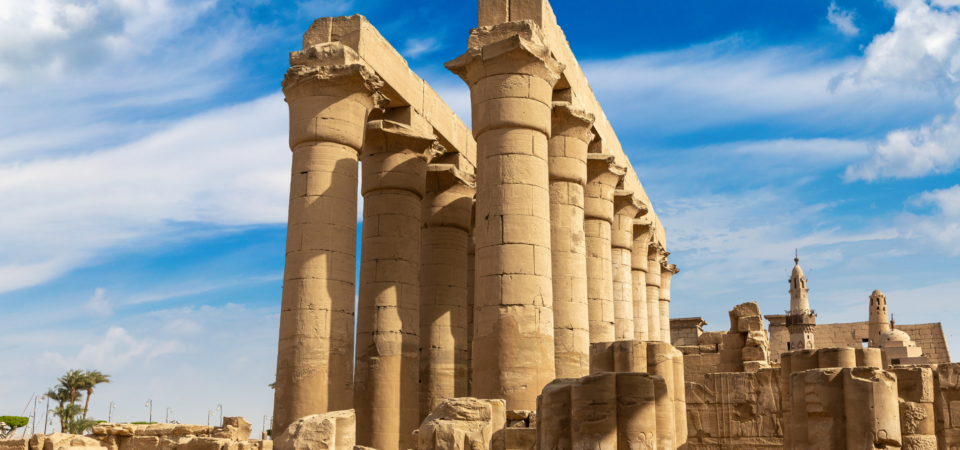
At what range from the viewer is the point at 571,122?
20797mm

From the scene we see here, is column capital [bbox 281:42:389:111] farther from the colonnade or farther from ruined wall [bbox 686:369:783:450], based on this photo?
ruined wall [bbox 686:369:783:450]

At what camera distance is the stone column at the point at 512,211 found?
1554 centimetres

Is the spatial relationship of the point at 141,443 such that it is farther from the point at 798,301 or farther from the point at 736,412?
the point at 798,301

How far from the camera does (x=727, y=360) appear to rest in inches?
1091

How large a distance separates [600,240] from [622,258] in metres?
5.17

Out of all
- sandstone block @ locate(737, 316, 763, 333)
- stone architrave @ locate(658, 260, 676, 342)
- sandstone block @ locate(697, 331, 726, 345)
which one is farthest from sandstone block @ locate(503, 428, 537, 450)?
stone architrave @ locate(658, 260, 676, 342)

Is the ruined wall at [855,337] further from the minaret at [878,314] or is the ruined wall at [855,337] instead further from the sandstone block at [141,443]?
the sandstone block at [141,443]

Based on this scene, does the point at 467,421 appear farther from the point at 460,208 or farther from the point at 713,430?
the point at 460,208

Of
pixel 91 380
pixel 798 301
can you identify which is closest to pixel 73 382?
pixel 91 380

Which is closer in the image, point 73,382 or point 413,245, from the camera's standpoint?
point 413,245

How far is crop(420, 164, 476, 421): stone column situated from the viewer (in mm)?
22250

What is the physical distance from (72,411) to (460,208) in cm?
3955

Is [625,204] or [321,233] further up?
[625,204]

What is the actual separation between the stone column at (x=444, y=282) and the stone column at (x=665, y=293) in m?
17.9
